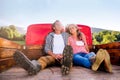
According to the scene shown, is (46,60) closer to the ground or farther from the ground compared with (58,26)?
closer to the ground

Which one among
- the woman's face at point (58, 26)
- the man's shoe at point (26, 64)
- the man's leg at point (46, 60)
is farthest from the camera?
the woman's face at point (58, 26)

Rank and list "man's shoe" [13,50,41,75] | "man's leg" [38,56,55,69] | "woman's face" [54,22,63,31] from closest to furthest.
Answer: "man's shoe" [13,50,41,75], "man's leg" [38,56,55,69], "woman's face" [54,22,63,31]

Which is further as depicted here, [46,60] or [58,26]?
[58,26]

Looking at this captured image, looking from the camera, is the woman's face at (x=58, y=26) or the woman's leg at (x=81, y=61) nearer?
the woman's leg at (x=81, y=61)

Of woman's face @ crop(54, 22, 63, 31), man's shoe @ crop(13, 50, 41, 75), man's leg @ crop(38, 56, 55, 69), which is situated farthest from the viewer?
woman's face @ crop(54, 22, 63, 31)

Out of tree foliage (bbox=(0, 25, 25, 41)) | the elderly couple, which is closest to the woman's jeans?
the elderly couple

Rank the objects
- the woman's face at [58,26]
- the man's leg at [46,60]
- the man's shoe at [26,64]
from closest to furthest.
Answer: the man's shoe at [26,64]
the man's leg at [46,60]
the woman's face at [58,26]

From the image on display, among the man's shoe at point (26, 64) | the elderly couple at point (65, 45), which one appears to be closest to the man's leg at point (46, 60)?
the elderly couple at point (65, 45)

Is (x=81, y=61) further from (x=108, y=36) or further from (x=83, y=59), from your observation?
(x=108, y=36)

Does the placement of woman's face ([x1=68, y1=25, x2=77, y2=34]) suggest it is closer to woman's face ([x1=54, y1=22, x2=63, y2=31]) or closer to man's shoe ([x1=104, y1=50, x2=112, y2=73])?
woman's face ([x1=54, y1=22, x2=63, y2=31])

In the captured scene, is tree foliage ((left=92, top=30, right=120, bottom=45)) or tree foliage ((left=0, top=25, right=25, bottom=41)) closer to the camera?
tree foliage ((left=0, top=25, right=25, bottom=41))

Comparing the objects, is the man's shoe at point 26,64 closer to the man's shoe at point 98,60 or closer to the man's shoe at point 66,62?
the man's shoe at point 66,62

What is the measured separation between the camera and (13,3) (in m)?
0.86

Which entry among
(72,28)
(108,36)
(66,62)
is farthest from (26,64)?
(108,36)
